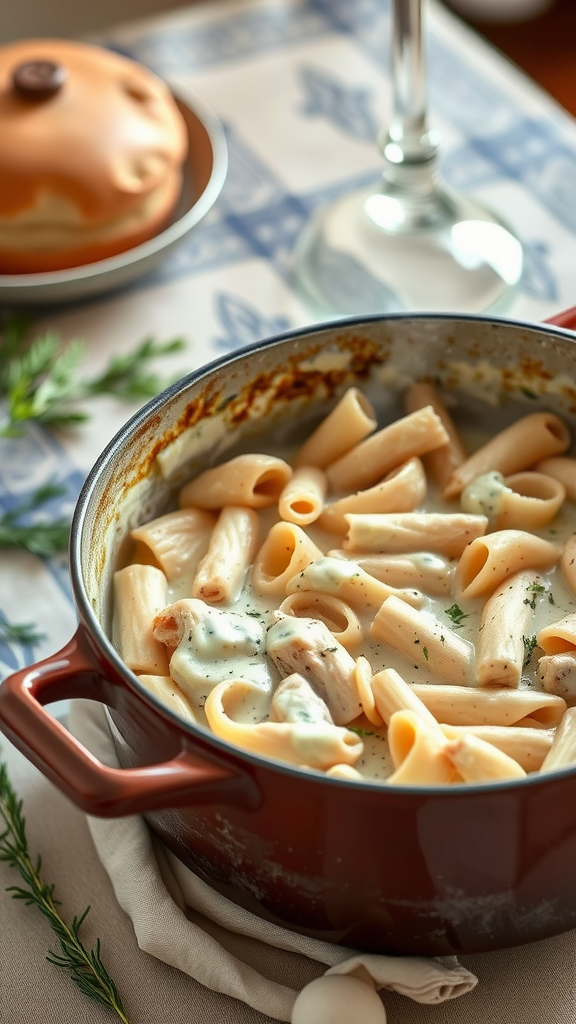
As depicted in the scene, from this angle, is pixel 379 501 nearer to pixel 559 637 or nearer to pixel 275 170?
pixel 559 637

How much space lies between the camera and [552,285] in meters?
2.09

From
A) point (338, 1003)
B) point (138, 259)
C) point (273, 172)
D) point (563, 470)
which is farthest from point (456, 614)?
point (273, 172)

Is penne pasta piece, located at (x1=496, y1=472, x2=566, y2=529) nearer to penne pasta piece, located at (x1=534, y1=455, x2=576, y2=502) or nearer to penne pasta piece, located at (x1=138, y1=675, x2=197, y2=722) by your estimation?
penne pasta piece, located at (x1=534, y1=455, x2=576, y2=502)

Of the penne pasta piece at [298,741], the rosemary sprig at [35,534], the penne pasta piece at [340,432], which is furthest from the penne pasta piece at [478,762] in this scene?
the rosemary sprig at [35,534]

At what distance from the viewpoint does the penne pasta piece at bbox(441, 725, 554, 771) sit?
50.1 inches

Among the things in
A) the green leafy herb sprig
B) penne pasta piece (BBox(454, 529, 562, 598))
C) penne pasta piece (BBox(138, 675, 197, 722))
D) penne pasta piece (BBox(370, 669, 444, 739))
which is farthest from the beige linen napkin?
the green leafy herb sprig

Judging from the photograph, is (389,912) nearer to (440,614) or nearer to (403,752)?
(403,752)

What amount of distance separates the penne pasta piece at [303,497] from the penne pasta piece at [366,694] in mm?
286

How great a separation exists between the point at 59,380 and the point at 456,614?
0.80 meters

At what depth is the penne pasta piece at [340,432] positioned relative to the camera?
64.8 inches

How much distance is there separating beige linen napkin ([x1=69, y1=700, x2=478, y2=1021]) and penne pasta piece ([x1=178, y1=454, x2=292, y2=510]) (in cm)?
44

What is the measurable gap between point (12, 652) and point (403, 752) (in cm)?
61

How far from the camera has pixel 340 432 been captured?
1.66 m

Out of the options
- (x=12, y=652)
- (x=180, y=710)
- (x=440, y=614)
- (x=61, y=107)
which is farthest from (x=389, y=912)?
(x=61, y=107)
